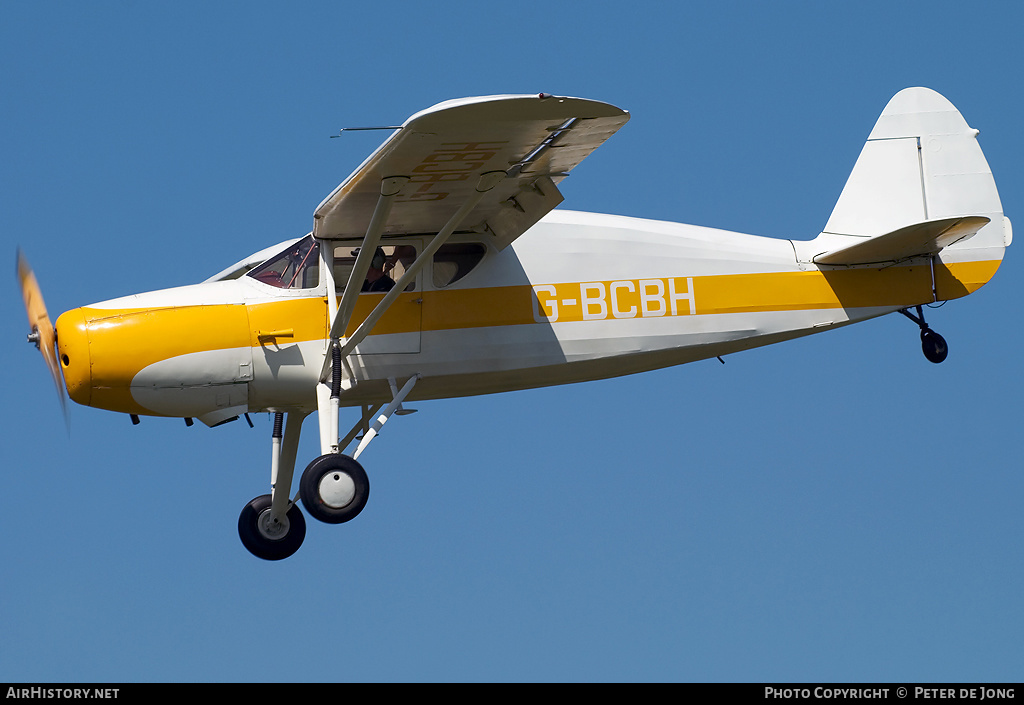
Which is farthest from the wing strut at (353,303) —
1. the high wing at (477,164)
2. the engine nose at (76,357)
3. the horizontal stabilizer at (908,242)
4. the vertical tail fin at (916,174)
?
the vertical tail fin at (916,174)

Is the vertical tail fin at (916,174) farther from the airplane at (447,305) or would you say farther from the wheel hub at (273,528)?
the wheel hub at (273,528)

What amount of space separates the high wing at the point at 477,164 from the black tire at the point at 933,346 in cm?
410

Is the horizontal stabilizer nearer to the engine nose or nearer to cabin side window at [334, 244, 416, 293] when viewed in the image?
cabin side window at [334, 244, 416, 293]

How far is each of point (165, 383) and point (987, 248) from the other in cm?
800

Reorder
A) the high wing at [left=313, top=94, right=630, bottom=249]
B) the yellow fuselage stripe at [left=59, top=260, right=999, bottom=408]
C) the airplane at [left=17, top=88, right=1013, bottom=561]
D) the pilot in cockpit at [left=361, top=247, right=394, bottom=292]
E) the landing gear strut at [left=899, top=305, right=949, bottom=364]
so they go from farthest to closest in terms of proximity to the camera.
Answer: the landing gear strut at [left=899, top=305, right=949, bottom=364] → the pilot in cockpit at [left=361, top=247, right=394, bottom=292] → the yellow fuselage stripe at [left=59, top=260, right=999, bottom=408] → the airplane at [left=17, top=88, right=1013, bottom=561] → the high wing at [left=313, top=94, right=630, bottom=249]

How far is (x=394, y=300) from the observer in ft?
44.3

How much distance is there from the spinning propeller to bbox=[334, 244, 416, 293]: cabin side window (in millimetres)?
2603

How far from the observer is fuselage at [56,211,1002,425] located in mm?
13430

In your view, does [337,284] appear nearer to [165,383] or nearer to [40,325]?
[165,383]

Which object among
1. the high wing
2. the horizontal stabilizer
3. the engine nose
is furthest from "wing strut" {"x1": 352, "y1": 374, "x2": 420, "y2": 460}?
the horizontal stabilizer

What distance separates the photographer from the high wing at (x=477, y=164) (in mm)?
11164
